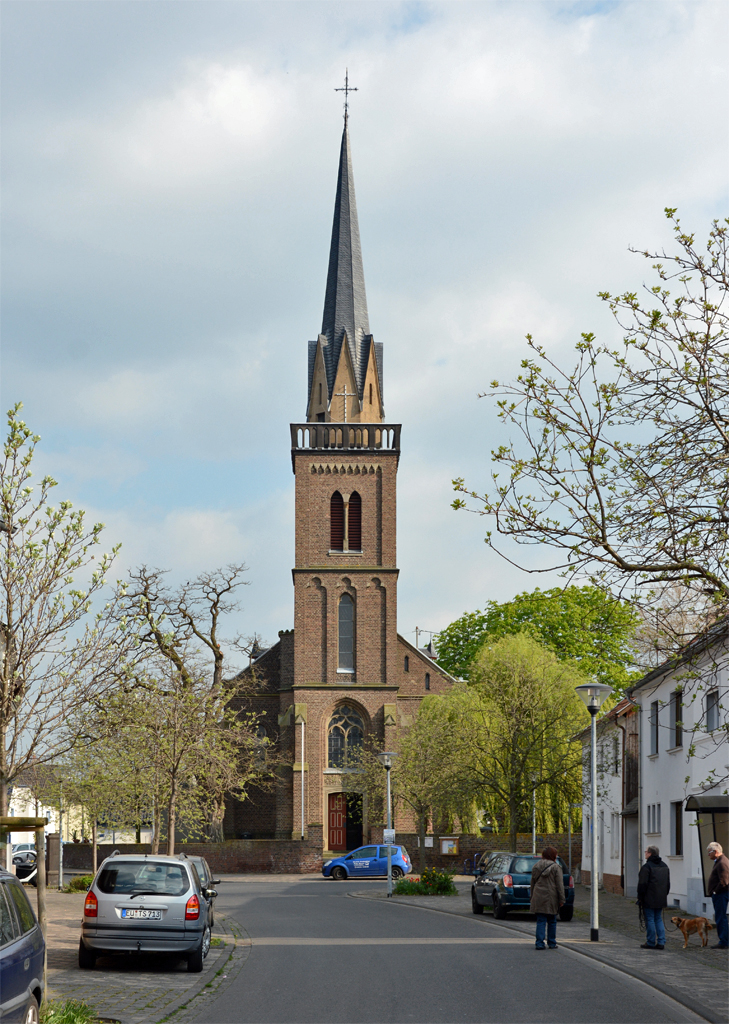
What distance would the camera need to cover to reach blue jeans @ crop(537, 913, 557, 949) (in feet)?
57.3

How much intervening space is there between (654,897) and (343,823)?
39158mm

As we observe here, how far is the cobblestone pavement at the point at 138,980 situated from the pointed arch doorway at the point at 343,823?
119 ft

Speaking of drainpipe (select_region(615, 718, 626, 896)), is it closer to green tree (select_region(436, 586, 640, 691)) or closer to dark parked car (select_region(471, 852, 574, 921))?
dark parked car (select_region(471, 852, 574, 921))

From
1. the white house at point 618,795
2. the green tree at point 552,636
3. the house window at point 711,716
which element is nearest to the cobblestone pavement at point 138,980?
the house window at point 711,716

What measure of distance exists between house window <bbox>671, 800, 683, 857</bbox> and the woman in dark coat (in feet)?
29.4

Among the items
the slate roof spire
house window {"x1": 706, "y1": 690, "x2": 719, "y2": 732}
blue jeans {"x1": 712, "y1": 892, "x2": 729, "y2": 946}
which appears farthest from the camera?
→ the slate roof spire

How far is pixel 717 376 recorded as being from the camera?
9828mm

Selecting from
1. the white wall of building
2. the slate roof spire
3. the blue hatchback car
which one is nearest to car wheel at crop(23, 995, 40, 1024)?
the white wall of building

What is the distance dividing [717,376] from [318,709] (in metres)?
47.1

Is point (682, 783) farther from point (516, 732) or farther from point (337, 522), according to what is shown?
point (337, 522)

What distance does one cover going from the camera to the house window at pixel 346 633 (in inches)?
2228

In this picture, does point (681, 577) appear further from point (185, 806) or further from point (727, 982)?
point (185, 806)

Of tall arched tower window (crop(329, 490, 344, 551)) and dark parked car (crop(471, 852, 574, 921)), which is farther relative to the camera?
tall arched tower window (crop(329, 490, 344, 551))

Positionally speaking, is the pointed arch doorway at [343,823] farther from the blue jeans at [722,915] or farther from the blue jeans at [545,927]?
the blue jeans at [722,915]
